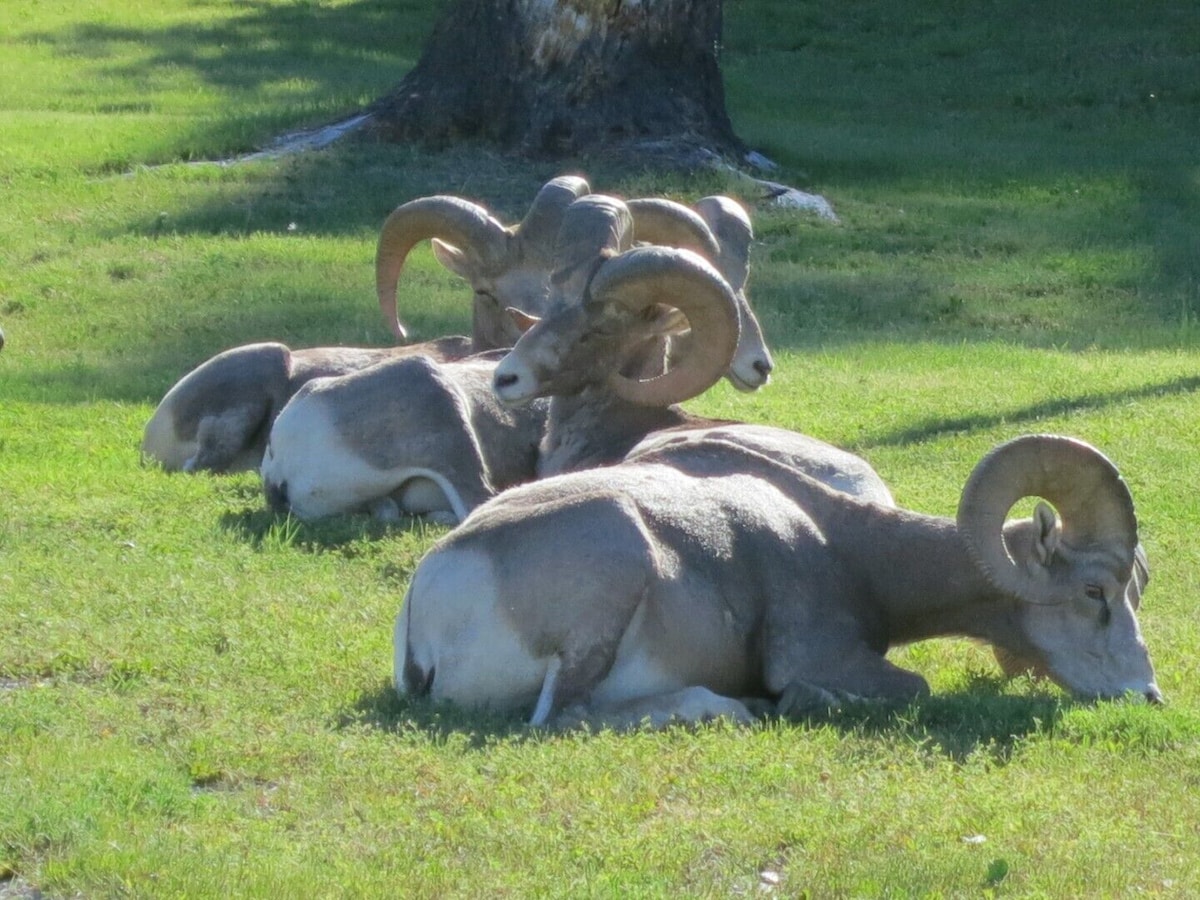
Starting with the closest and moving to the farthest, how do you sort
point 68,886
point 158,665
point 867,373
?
point 68,886
point 158,665
point 867,373

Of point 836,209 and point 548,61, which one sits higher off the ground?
point 548,61

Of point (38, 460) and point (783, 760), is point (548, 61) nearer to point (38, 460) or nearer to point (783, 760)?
point (38, 460)

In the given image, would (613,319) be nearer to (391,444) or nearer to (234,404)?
(391,444)

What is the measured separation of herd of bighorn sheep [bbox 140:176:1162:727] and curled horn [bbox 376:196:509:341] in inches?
103

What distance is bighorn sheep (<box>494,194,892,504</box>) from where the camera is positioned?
945 centimetres

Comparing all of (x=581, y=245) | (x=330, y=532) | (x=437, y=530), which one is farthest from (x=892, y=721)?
(x=330, y=532)

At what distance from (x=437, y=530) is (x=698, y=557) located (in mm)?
3124

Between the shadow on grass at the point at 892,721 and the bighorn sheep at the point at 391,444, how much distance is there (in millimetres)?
3290

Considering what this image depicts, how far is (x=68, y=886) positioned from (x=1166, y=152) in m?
24.4

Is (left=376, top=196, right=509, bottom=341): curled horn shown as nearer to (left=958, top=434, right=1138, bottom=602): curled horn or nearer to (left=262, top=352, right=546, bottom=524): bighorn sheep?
(left=262, top=352, right=546, bottom=524): bighorn sheep

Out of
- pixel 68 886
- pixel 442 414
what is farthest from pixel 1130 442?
pixel 68 886

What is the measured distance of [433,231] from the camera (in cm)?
1295

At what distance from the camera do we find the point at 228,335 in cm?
1695

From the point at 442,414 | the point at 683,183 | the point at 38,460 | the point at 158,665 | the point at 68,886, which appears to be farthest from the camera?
A: the point at 683,183
